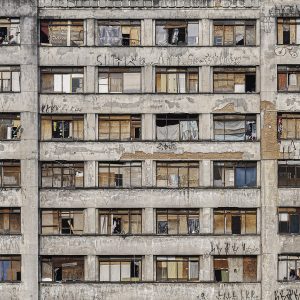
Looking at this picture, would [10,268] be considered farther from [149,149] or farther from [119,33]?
[119,33]

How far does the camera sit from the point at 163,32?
41.6 metres

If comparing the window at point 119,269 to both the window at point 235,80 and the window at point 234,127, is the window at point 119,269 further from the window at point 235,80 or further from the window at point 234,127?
the window at point 235,80

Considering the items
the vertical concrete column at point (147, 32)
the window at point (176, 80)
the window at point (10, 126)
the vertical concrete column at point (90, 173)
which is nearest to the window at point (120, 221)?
the vertical concrete column at point (90, 173)

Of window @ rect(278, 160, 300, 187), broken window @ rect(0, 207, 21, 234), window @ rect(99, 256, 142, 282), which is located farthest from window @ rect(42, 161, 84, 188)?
window @ rect(278, 160, 300, 187)

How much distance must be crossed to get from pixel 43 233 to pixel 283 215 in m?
12.8

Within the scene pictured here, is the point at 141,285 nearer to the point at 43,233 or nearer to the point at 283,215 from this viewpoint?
the point at 43,233

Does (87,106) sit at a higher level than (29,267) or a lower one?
higher

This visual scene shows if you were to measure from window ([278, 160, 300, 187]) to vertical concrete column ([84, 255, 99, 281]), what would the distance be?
35.2ft

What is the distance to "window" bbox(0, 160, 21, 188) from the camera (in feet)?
134

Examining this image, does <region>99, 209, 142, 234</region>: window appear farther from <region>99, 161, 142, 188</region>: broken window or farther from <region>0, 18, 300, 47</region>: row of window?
<region>0, 18, 300, 47</region>: row of window

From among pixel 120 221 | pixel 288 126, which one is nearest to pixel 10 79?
pixel 120 221

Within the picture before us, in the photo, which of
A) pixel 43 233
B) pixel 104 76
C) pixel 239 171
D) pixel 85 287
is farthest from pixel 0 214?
pixel 239 171

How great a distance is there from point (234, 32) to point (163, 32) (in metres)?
3.85

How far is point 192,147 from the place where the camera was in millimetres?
41031
